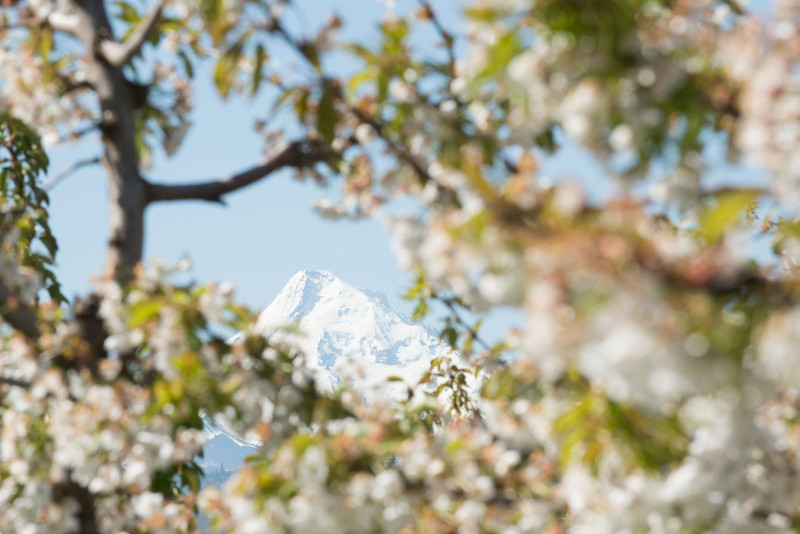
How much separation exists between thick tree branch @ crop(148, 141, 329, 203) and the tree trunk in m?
0.09

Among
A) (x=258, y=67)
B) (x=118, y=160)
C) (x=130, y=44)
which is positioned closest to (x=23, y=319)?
(x=118, y=160)

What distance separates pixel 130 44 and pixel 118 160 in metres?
0.52

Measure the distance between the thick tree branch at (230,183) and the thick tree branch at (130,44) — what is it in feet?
1.93

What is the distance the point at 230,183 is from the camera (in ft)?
12.3

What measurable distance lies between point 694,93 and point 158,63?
2917 millimetres

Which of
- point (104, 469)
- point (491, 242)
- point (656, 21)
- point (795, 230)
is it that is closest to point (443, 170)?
point (656, 21)

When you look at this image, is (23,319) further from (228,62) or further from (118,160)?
(228,62)

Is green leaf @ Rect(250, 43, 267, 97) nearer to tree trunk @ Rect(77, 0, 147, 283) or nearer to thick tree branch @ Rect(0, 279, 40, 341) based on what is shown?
tree trunk @ Rect(77, 0, 147, 283)

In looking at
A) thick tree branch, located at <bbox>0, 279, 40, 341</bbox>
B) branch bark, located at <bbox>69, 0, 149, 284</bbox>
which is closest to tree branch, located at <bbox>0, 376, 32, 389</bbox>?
thick tree branch, located at <bbox>0, 279, 40, 341</bbox>

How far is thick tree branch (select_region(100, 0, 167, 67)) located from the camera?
340 centimetres

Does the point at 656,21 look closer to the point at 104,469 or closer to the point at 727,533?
the point at 727,533

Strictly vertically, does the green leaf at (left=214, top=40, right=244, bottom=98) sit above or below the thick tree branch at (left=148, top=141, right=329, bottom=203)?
above

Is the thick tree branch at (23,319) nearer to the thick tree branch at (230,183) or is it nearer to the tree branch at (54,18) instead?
the thick tree branch at (230,183)

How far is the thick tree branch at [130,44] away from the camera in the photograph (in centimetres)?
340
